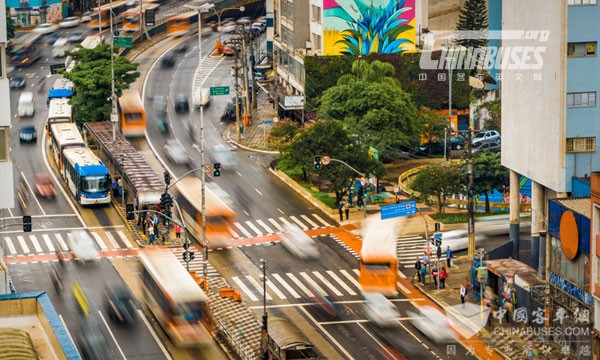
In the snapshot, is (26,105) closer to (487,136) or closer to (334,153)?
(334,153)

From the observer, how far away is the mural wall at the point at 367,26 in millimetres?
159375

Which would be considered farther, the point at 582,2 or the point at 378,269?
the point at 378,269

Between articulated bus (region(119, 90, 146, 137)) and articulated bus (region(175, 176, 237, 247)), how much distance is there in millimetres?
34897

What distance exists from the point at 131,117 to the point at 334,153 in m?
36.6

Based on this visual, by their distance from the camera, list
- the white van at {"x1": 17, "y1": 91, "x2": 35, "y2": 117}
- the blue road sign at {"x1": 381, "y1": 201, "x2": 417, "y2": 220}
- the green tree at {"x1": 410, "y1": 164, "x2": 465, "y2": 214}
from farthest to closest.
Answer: the white van at {"x1": 17, "y1": 91, "x2": 35, "y2": 117}
the green tree at {"x1": 410, "y1": 164, "x2": 465, "y2": 214}
the blue road sign at {"x1": 381, "y1": 201, "x2": 417, "y2": 220}

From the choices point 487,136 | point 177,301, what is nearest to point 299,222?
point 487,136

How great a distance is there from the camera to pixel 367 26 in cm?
15988

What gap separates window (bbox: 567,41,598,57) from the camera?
9575 cm

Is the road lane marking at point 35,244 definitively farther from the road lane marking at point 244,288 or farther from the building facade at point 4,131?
the building facade at point 4,131

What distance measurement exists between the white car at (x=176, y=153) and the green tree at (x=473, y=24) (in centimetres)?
3929

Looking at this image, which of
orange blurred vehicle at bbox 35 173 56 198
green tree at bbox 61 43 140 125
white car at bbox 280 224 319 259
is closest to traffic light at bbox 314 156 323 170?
white car at bbox 280 224 319 259

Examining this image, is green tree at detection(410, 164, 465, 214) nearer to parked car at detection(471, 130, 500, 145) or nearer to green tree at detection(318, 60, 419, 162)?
green tree at detection(318, 60, 419, 162)

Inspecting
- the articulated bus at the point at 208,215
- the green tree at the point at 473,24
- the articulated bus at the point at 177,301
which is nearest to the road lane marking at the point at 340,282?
the articulated bus at the point at 208,215

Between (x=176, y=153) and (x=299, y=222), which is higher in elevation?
(x=176, y=153)
